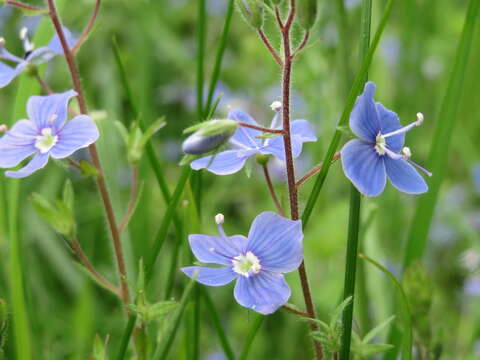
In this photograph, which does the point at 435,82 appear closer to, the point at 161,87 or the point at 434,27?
the point at 434,27

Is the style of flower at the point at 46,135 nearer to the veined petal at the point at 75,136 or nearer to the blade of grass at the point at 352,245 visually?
the veined petal at the point at 75,136

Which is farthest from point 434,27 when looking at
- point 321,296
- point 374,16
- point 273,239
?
point 273,239

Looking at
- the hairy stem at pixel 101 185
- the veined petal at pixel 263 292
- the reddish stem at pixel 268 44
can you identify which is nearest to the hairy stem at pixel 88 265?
the hairy stem at pixel 101 185

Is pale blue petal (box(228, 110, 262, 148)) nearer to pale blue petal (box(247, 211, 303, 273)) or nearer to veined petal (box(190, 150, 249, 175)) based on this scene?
veined petal (box(190, 150, 249, 175))

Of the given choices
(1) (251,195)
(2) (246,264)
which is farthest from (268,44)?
(1) (251,195)

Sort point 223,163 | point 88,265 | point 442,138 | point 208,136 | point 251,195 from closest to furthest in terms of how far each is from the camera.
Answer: point 208,136
point 223,163
point 88,265
point 442,138
point 251,195

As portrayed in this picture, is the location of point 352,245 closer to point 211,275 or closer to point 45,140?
point 211,275

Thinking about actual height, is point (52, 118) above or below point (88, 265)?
above
